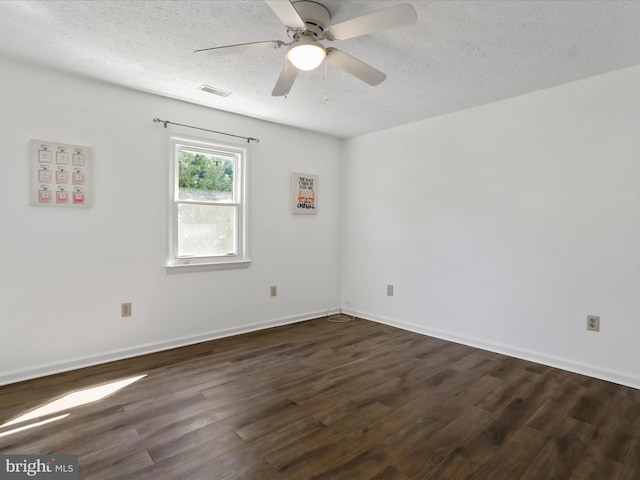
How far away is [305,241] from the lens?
4395 mm

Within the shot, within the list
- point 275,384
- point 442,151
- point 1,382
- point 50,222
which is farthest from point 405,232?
point 1,382

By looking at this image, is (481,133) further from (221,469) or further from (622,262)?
(221,469)

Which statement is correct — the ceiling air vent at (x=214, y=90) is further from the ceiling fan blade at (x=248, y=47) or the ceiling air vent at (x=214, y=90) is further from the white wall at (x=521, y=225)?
the white wall at (x=521, y=225)

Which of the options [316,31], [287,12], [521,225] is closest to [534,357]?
[521,225]

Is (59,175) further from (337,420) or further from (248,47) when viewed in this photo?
(337,420)

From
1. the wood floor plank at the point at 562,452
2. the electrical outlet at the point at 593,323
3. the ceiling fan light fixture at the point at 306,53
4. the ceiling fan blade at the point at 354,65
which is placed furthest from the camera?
the electrical outlet at the point at 593,323

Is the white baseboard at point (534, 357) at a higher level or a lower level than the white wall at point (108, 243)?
lower

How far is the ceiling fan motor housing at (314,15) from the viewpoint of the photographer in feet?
6.11

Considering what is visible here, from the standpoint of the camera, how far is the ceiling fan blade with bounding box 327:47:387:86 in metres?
2.01

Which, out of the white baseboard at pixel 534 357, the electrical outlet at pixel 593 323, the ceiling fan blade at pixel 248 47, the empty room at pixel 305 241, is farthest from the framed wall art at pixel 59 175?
the electrical outlet at pixel 593 323

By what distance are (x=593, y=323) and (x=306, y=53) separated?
2882mm

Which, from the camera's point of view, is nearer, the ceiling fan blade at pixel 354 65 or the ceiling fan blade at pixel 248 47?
the ceiling fan blade at pixel 248 47

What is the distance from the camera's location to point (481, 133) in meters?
3.42

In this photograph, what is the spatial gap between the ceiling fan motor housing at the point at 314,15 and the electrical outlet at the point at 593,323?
285 cm
